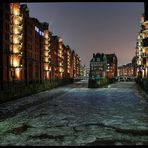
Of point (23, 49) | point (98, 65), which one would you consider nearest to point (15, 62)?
point (23, 49)

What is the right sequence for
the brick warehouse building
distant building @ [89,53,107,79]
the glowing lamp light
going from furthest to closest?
1. distant building @ [89,53,107,79]
2. the glowing lamp light
3. the brick warehouse building

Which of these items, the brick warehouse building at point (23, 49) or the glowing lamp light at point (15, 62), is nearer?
the brick warehouse building at point (23, 49)

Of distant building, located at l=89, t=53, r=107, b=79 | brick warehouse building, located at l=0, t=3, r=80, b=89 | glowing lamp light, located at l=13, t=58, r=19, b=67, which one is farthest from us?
distant building, located at l=89, t=53, r=107, b=79

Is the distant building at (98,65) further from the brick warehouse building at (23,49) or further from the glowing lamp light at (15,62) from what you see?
the glowing lamp light at (15,62)

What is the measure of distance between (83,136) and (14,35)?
47.2 m

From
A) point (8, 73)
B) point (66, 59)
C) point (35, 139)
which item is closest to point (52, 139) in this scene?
point (35, 139)

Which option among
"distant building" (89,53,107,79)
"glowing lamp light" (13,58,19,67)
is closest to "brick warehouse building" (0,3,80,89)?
"glowing lamp light" (13,58,19,67)

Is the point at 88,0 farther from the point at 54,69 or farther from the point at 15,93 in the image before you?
the point at 54,69

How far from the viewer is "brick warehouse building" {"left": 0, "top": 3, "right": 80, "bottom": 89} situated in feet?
174

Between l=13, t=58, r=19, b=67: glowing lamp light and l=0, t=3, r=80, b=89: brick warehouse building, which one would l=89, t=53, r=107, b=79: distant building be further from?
l=13, t=58, r=19, b=67: glowing lamp light

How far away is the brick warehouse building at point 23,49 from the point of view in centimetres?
5297

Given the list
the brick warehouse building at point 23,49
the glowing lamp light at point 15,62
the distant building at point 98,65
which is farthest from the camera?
the distant building at point 98,65

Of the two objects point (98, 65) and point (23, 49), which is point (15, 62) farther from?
point (98, 65)

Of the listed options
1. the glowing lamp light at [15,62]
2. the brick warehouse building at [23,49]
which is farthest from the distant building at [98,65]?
the glowing lamp light at [15,62]
